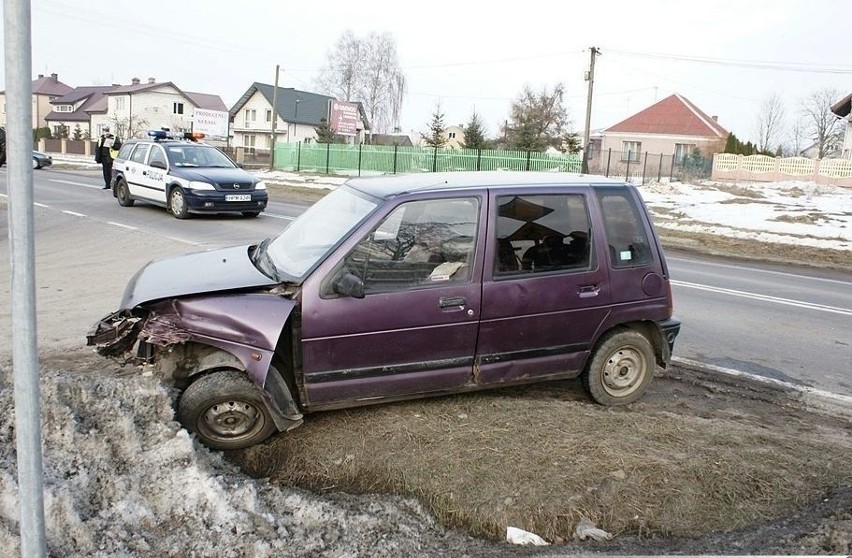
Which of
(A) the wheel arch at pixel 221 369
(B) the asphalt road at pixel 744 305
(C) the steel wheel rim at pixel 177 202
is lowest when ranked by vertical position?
(B) the asphalt road at pixel 744 305

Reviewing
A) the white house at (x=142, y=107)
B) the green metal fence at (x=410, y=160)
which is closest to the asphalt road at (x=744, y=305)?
the green metal fence at (x=410, y=160)

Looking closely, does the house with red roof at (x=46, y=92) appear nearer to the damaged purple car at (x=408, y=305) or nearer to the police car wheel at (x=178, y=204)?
the police car wheel at (x=178, y=204)

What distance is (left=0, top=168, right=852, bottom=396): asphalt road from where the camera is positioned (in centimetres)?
676

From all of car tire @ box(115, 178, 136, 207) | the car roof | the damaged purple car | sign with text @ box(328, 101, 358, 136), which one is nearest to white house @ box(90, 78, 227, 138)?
sign with text @ box(328, 101, 358, 136)

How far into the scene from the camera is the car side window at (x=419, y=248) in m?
4.45

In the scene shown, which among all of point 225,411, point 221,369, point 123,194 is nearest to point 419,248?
point 221,369

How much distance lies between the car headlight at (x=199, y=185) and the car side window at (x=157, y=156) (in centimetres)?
121

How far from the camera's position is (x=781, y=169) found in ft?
128

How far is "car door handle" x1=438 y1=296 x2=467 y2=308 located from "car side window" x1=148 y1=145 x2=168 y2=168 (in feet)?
42.4

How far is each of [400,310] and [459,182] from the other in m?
1.08

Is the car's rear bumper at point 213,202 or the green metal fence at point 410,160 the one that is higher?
the green metal fence at point 410,160

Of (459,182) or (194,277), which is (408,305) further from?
(194,277)

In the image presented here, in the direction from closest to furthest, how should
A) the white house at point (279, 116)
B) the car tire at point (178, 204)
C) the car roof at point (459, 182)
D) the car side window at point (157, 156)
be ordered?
1. the car roof at point (459, 182)
2. the car tire at point (178, 204)
3. the car side window at point (157, 156)
4. the white house at point (279, 116)

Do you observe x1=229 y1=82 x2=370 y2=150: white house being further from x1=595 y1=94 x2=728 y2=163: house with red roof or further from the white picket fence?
the white picket fence
